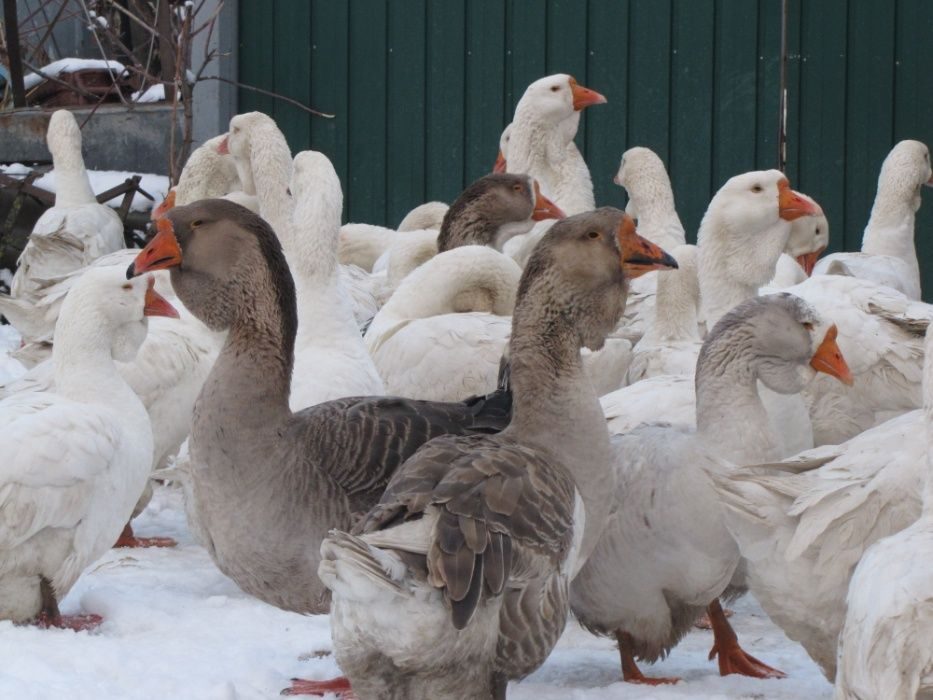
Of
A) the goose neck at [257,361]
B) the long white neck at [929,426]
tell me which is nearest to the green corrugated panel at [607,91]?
the goose neck at [257,361]

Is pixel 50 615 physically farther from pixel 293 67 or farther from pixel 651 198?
pixel 293 67

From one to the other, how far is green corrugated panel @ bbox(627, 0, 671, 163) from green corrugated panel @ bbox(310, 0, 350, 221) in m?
2.42

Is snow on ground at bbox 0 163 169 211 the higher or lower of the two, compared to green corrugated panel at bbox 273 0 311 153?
lower

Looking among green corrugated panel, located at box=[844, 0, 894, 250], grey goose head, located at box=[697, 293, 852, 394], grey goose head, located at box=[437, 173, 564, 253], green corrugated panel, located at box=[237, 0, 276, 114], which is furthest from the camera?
green corrugated panel, located at box=[237, 0, 276, 114]

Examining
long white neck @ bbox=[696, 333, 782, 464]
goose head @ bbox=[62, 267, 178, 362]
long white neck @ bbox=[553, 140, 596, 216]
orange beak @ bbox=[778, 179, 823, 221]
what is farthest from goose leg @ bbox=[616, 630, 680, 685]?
long white neck @ bbox=[553, 140, 596, 216]

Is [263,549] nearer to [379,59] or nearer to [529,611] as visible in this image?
[529,611]

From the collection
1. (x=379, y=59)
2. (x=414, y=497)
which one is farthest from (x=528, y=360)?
(x=379, y=59)

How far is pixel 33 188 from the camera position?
12.9 meters

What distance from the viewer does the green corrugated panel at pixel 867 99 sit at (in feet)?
37.3

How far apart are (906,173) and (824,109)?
1832 millimetres

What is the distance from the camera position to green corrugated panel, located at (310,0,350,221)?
12.7 m

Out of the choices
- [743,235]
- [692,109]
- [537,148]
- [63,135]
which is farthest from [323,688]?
[692,109]

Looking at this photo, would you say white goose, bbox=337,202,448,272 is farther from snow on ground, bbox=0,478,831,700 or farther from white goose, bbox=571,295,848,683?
white goose, bbox=571,295,848,683

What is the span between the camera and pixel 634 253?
14.9 ft
